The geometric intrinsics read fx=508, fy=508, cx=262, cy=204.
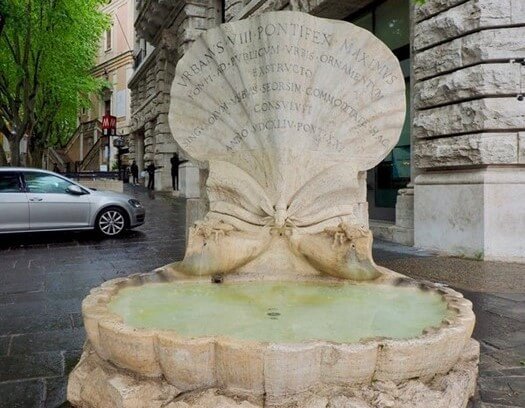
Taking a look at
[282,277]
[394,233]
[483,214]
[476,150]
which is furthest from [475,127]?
[282,277]

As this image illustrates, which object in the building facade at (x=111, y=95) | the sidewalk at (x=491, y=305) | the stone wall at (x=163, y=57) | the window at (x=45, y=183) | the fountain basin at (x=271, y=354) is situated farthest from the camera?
the building facade at (x=111, y=95)

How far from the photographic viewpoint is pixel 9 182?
30.3 feet

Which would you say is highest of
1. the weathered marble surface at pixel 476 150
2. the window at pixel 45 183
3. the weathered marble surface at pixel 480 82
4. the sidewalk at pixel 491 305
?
the weathered marble surface at pixel 480 82

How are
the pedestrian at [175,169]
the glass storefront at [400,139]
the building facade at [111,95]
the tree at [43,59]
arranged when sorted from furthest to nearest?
the building facade at [111,95], the pedestrian at [175,169], the tree at [43,59], the glass storefront at [400,139]

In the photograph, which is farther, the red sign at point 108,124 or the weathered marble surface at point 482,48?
the red sign at point 108,124

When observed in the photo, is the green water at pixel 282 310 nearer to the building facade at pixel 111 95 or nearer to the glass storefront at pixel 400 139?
the glass storefront at pixel 400 139

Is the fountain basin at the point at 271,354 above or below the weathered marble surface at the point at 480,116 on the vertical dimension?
below

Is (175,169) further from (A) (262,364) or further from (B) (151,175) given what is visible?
(A) (262,364)

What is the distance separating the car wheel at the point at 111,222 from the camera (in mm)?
9922

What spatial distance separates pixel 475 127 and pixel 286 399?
6.18 metres

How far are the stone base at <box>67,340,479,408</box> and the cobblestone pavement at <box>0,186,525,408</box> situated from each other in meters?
0.48

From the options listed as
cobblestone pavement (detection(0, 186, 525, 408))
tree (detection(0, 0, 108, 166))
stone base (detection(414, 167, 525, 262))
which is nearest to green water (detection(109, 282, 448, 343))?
cobblestone pavement (detection(0, 186, 525, 408))

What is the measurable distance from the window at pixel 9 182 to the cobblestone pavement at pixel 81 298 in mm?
970

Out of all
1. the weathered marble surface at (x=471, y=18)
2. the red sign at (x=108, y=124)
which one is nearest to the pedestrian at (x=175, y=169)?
the red sign at (x=108, y=124)
